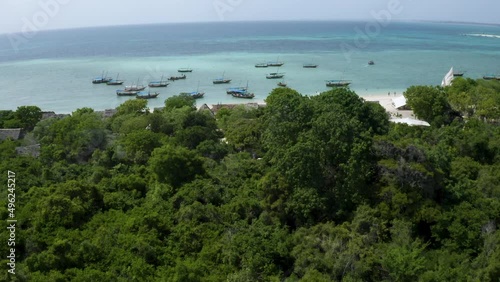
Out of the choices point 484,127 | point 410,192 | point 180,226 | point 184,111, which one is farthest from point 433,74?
point 180,226

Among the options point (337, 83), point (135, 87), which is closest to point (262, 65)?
point (337, 83)

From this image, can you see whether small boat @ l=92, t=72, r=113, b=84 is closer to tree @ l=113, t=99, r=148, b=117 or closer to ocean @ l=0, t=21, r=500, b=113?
ocean @ l=0, t=21, r=500, b=113

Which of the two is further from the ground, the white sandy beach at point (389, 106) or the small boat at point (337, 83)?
the small boat at point (337, 83)

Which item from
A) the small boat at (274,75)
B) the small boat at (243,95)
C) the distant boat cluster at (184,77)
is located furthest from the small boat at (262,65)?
the small boat at (243,95)

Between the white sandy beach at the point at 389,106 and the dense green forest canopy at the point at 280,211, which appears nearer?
the dense green forest canopy at the point at 280,211

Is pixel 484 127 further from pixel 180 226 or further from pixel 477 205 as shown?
pixel 180 226

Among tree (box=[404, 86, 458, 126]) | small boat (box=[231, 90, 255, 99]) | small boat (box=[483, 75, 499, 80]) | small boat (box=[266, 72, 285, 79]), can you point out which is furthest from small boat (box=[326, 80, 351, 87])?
tree (box=[404, 86, 458, 126])

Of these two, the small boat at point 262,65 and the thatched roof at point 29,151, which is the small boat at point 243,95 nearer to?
the small boat at point 262,65

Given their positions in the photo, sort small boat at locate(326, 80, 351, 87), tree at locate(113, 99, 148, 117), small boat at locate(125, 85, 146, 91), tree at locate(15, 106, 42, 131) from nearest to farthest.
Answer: tree at locate(15, 106, 42, 131) → tree at locate(113, 99, 148, 117) → small boat at locate(326, 80, 351, 87) → small boat at locate(125, 85, 146, 91)

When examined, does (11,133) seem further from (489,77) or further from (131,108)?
(489,77)

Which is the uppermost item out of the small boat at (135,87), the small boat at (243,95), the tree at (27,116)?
the small boat at (243,95)
